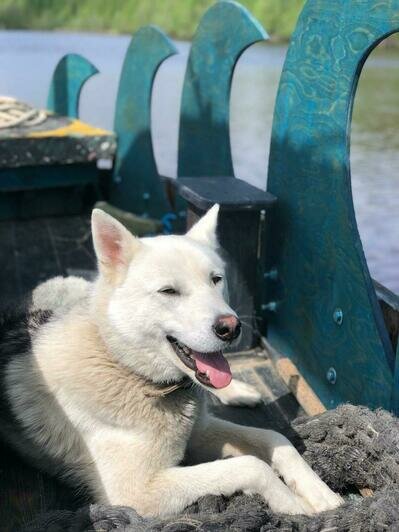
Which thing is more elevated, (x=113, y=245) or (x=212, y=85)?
(x=212, y=85)

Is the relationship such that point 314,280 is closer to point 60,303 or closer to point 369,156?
point 60,303

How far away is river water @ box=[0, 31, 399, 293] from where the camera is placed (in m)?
9.47

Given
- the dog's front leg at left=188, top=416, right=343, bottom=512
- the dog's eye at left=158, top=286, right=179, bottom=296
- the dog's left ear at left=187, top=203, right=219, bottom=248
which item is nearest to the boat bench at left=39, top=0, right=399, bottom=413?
the dog's front leg at left=188, top=416, right=343, bottom=512

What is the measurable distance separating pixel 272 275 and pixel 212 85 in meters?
1.59

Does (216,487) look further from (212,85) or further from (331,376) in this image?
(212,85)

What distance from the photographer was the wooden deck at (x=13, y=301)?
8.17 ft

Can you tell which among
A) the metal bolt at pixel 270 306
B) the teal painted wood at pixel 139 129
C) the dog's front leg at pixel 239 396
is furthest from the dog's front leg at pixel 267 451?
the teal painted wood at pixel 139 129

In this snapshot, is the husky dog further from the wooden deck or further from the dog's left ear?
the wooden deck

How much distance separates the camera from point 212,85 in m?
4.65

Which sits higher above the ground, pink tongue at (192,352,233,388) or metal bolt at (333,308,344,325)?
pink tongue at (192,352,233,388)

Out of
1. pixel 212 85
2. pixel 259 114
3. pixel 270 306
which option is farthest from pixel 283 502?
pixel 259 114

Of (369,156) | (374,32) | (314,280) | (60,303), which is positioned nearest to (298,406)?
(314,280)

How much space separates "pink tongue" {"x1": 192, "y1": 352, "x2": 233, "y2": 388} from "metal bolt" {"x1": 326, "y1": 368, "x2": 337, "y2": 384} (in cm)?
114

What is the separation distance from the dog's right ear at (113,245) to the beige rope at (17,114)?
4.08 m
